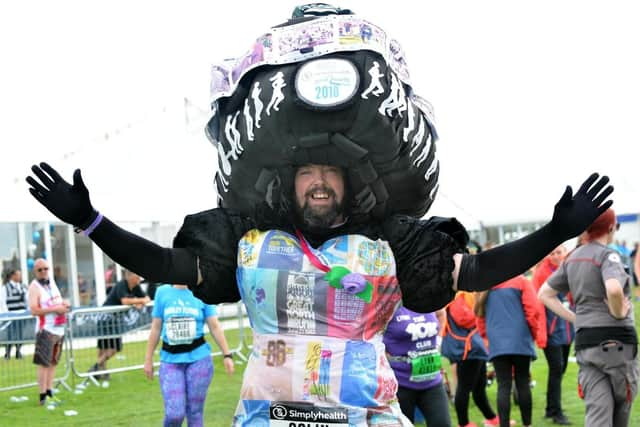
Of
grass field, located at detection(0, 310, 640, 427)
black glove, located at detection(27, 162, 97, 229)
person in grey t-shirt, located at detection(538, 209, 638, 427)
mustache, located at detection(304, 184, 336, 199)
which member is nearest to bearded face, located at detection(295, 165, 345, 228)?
mustache, located at detection(304, 184, 336, 199)

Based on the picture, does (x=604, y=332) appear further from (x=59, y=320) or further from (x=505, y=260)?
(x=59, y=320)

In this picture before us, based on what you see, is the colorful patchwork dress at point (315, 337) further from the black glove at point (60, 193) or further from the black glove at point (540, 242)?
the black glove at point (60, 193)

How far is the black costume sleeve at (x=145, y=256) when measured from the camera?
3139 mm

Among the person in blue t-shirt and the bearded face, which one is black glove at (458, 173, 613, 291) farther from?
the person in blue t-shirt

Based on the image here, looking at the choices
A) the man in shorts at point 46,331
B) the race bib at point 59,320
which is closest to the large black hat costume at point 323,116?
the man in shorts at point 46,331

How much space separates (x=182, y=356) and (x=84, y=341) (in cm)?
559

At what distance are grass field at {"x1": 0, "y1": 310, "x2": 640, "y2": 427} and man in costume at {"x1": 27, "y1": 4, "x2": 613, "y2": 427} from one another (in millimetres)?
5286

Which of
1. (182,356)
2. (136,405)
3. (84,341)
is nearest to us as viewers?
(182,356)

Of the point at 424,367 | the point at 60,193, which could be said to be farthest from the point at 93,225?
the point at 424,367

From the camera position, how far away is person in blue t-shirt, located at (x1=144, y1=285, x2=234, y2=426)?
21.3 ft

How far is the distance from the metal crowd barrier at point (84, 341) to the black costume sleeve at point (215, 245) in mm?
8440

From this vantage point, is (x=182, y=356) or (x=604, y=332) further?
(x=182, y=356)

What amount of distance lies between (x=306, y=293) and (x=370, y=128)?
664 mm

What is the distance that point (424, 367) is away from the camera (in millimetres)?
6004
